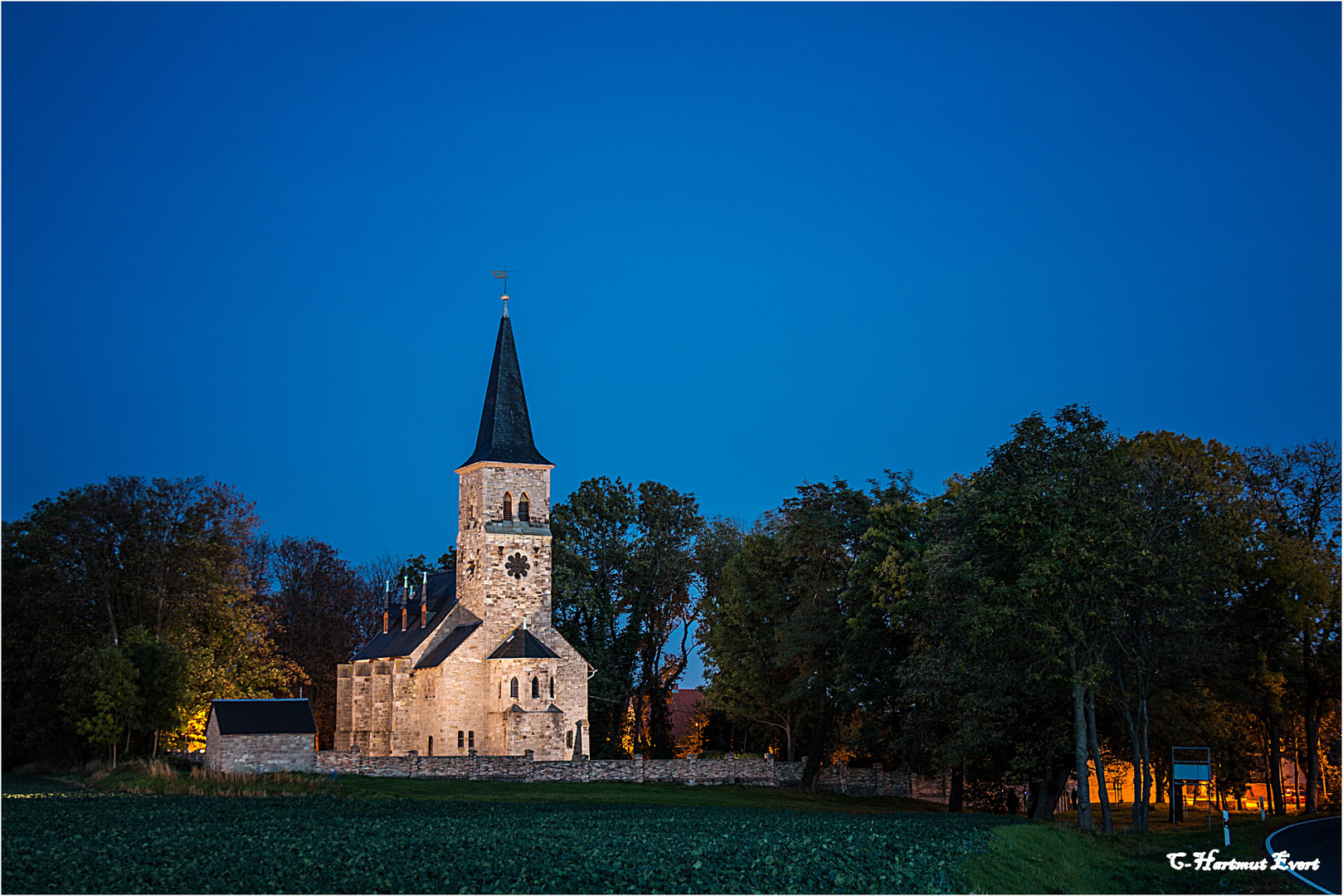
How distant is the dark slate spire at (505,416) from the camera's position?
56.2 metres

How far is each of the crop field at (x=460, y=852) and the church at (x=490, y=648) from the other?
24473 millimetres

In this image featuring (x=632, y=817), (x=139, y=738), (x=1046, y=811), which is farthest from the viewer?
(x=139, y=738)

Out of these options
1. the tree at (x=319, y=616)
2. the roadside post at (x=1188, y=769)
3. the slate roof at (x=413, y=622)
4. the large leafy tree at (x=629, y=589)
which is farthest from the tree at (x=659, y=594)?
the roadside post at (x=1188, y=769)

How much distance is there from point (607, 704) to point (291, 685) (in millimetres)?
18944

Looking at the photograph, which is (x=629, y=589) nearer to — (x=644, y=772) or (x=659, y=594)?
(x=659, y=594)

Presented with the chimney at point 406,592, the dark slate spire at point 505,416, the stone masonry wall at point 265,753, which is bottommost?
the stone masonry wall at point 265,753

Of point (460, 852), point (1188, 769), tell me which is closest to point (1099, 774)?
point (1188, 769)

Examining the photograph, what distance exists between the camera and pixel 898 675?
34281 millimetres

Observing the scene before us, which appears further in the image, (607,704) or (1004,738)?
(607,704)

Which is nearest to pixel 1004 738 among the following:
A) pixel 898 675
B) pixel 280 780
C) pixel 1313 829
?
pixel 898 675

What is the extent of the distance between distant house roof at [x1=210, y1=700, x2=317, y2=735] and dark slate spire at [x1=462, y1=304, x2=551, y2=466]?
618 inches

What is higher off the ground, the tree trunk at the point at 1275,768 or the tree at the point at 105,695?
the tree at the point at 105,695

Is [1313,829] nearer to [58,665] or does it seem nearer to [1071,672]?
[1071,672]

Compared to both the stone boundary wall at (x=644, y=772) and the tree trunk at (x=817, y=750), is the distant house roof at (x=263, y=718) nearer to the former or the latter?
the stone boundary wall at (x=644, y=772)
